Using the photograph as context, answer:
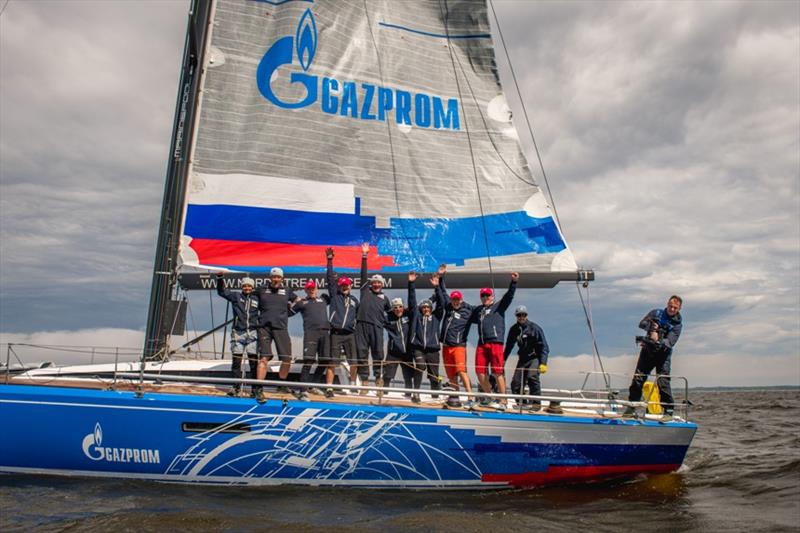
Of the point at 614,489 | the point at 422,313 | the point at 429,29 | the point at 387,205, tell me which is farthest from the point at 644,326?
the point at 429,29

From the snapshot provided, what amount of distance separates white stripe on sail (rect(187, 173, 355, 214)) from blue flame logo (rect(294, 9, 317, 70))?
1.96 m

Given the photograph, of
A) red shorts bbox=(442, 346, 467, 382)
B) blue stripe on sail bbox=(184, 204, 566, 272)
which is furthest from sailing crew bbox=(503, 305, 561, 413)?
blue stripe on sail bbox=(184, 204, 566, 272)

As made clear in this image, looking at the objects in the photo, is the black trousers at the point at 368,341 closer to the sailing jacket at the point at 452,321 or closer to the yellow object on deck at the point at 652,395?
the sailing jacket at the point at 452,321

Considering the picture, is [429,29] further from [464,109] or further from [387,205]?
[387,205]

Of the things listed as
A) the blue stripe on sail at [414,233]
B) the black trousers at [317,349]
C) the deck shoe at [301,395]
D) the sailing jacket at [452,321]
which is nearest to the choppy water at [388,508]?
the deck shoe at [301,395]

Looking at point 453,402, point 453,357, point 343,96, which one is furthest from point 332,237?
point 453,402

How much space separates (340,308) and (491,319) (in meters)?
2.04

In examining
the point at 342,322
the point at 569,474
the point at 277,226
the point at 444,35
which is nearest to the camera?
the point at 569,474

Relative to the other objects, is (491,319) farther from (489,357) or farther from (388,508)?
(388,508)

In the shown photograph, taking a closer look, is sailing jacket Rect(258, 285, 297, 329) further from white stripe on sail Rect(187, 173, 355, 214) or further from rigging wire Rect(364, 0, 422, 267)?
rigging wire Rect(364, 0, 422, 267)

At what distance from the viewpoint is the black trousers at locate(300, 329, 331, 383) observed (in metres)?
8.26

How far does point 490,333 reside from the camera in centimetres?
866

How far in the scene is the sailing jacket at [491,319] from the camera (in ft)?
28.4

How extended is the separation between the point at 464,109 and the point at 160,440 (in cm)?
715
